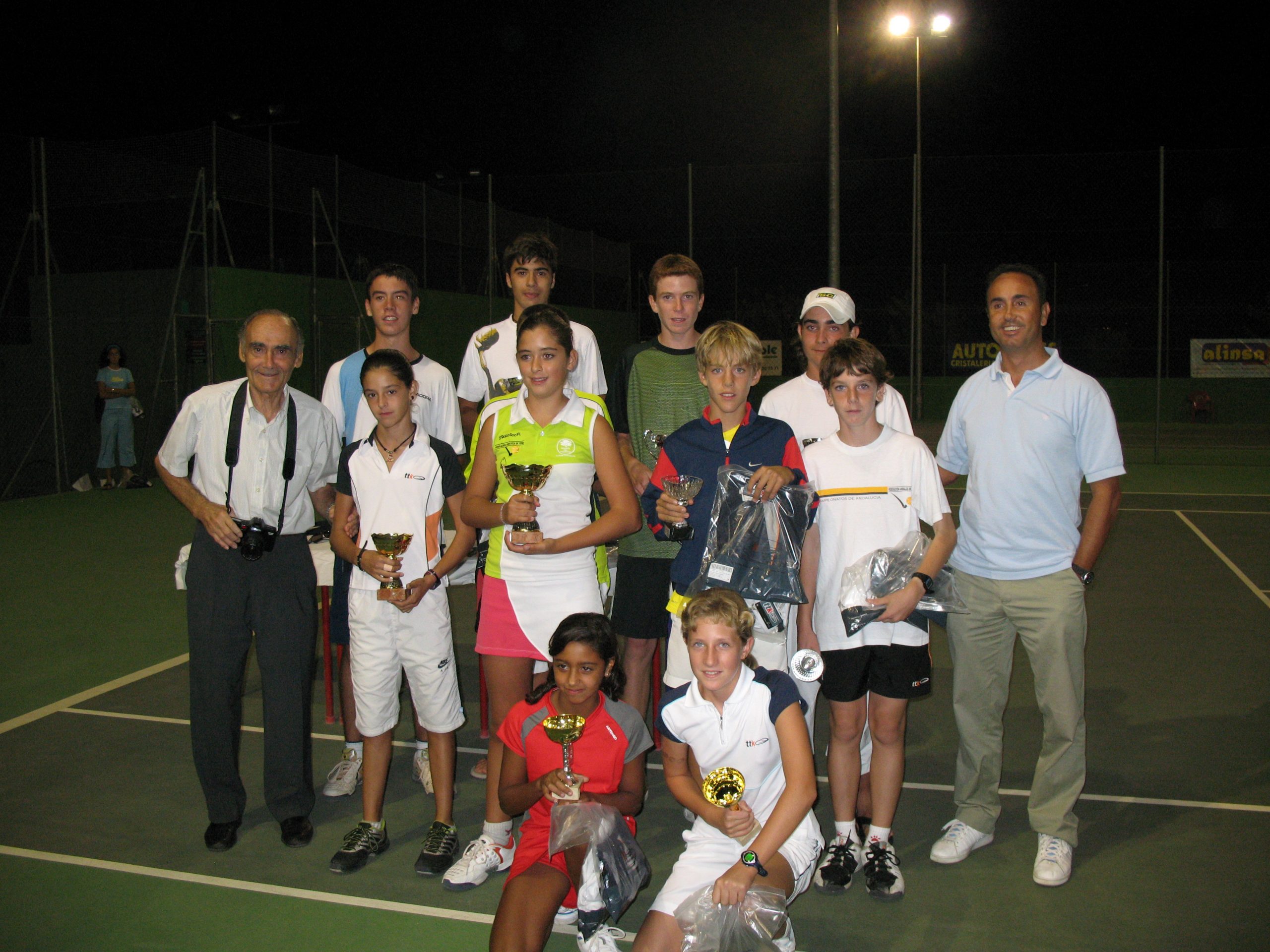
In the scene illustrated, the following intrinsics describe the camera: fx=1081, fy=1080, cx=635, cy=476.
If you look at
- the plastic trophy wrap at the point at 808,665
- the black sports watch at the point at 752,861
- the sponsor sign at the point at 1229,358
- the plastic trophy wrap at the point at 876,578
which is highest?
the sponsor sign at the point at 1229,358

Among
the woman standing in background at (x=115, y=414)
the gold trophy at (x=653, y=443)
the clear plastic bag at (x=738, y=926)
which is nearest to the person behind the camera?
the clear plastic bag at (x=738, y=926)

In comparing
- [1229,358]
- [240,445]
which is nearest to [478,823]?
[240,445]

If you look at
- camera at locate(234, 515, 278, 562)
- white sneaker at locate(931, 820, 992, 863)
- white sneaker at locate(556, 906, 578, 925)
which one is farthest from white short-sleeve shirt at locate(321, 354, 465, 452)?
white sneaker at locate(931, 820, 992, 863)

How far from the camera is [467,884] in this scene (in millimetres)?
3490

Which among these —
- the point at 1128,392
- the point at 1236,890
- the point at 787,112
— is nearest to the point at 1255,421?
the point at 1128,392

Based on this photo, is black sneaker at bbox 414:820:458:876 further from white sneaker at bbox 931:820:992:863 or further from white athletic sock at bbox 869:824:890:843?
white sneaker at bbox 931:820:992:863

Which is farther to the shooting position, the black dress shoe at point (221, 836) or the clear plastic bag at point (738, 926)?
the black dress shoe at point (221, 836)

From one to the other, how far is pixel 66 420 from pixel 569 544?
1245 cm

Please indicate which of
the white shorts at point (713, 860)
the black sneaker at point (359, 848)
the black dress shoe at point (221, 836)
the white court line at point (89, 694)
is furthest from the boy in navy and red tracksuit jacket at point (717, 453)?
the white court line at point (89, 694)

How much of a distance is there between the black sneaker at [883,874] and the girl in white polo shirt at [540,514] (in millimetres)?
1171

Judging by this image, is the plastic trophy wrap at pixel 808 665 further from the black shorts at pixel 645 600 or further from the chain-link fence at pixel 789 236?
the chain-link fence at pixel 789 236

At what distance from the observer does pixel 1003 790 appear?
432 centimetres

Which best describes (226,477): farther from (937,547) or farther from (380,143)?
(380,143)

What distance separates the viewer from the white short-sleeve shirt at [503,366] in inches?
182
